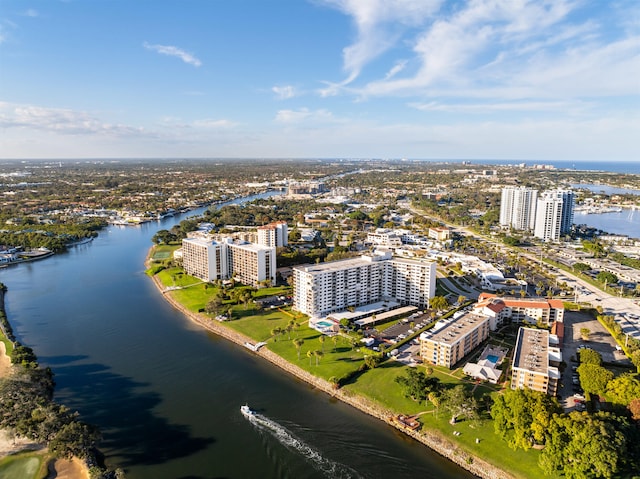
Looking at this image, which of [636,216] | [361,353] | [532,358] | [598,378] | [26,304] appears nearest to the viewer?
[598,378]

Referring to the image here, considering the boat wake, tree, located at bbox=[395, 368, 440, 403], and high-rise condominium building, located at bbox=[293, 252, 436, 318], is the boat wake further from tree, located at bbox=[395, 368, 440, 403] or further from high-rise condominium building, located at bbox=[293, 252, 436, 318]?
high-rise condominium building, located at bbox=[293, 252, 436, 318]

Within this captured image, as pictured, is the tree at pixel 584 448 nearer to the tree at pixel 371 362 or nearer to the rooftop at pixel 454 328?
the rooftop at pixel 454 328

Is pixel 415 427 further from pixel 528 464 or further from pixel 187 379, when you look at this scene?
pixel 187 379

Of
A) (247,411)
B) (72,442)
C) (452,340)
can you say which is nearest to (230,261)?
(247,411)

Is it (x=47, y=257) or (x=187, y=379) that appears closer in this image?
(x=187, y=379)

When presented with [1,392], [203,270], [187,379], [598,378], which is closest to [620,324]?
[598,378]

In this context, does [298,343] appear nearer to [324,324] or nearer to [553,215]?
[324,324]
